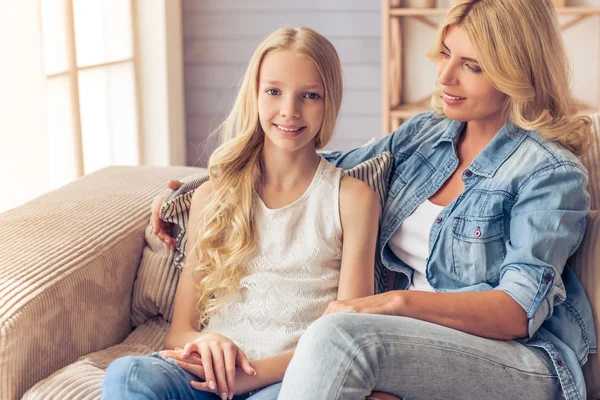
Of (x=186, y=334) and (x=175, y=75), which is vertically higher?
(x=175, y=75)

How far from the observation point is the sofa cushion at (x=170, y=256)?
5.91 feet

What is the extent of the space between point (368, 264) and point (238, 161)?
1.19ft

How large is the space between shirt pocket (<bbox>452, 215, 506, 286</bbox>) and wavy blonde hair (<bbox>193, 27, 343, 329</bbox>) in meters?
0.37

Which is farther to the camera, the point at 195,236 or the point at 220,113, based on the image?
the point at 220,113

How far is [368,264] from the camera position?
1.64 m

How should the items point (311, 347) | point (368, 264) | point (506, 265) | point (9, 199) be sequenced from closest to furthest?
1. point (311, 347)
2. point (506, 265)
3. point (368, 264)
4. point (9, 199)

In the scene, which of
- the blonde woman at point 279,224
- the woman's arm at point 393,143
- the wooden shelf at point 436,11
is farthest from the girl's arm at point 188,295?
the wooden shelf at point 436,11

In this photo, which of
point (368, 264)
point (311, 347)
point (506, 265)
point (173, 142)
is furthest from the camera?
point (173, 142)

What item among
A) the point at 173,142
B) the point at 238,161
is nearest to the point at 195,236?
the point at 238,161

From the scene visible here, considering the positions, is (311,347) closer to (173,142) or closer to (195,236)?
(195,236)

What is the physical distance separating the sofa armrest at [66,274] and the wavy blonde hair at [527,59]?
887mm

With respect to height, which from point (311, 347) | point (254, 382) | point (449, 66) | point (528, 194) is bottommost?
point (254, 382)

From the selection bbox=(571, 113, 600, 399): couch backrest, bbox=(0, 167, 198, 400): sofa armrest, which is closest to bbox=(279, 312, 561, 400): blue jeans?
bbox=(571, 113, 600, 399): couch backrest

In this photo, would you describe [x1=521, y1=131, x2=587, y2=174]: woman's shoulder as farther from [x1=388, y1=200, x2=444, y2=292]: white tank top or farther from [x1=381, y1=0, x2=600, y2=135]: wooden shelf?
[x1=381, y1=0, x2=600, y2=135]: wooden shelf
